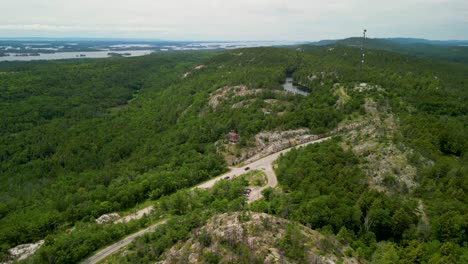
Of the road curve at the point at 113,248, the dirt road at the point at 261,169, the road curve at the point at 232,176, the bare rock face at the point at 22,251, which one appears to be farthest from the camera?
the dirt road at the point at 261,169

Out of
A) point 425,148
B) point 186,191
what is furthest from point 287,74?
point 186,191

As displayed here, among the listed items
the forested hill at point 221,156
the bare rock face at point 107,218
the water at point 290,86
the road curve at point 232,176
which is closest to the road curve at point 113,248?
the road curve at point 232,176

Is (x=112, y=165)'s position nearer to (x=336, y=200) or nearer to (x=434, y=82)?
(x=336, y=200)

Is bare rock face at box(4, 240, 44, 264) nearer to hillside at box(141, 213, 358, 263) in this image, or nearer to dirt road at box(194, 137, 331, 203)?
hillside at box(141, 213, 358, 263)

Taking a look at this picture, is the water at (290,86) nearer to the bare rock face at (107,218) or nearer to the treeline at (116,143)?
the treeline at (116,143)

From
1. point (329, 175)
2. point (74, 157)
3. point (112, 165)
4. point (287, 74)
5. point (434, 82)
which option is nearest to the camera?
point (329, 175)

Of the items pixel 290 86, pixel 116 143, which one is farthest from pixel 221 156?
pixel 290 86
